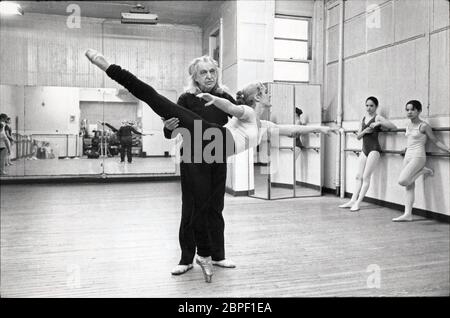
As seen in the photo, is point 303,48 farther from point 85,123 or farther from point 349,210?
point 85,123

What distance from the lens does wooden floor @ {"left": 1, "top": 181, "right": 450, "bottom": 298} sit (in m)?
2.44

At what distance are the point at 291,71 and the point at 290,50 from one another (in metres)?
0.33

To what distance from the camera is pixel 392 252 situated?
3.24 meters

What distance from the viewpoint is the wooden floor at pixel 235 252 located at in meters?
2.44

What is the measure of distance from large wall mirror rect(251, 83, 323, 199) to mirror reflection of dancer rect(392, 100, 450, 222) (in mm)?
1937

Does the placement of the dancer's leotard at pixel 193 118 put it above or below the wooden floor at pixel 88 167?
above

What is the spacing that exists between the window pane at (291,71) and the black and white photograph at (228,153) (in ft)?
0.09

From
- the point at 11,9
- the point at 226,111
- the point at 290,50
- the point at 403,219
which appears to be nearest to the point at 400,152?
the point at 403,219

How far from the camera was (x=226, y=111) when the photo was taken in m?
1.98

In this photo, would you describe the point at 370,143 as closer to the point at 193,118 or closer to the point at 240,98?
the point at 240,98

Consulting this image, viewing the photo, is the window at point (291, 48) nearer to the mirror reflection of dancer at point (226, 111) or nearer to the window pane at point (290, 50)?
the window pane at point (290, 50)

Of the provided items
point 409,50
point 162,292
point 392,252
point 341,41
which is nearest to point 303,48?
point 341,41

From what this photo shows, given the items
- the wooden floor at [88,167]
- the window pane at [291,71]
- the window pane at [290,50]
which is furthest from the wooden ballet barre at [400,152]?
the wooden floor at [88,167]

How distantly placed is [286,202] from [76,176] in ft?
14.8
